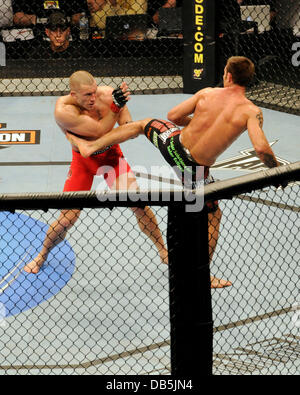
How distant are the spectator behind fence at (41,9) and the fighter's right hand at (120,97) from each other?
5104mm

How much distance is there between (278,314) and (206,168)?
1018 mm

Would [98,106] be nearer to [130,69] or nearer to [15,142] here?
[15,142]

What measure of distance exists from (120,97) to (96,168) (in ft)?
1.60

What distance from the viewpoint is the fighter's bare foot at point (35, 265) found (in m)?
4.69

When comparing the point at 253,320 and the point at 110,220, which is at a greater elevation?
the point at 110,220

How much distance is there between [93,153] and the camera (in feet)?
14.5

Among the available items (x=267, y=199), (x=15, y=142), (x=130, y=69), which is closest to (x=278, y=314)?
(x=267, y=199)

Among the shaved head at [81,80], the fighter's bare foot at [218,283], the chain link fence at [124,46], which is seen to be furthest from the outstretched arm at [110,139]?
the chain link fence at [124,46]

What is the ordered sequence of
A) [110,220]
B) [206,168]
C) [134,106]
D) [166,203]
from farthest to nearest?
[134,106] → [110,220] → [206,168] → [166,203]

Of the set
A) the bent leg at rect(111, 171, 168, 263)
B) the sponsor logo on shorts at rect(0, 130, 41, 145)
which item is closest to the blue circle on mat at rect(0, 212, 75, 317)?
the bent leg at rect(111, 171, 168, 263)

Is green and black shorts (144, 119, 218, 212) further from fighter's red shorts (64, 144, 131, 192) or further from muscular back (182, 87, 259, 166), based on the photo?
fighter's red shorts (64, 144, 131, 192)

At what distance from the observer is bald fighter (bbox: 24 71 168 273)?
4469mm

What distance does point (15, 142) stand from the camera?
23.3 feet

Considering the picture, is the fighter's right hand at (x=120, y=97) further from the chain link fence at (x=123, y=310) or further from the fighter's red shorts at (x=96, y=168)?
the chain link fence at (x=123, y=310)
